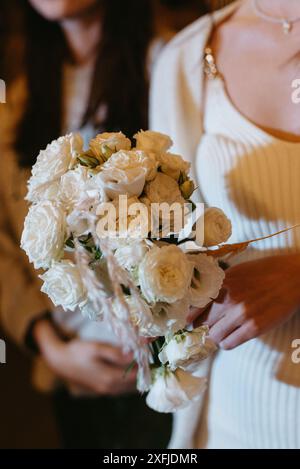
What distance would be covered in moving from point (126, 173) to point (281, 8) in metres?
0.45

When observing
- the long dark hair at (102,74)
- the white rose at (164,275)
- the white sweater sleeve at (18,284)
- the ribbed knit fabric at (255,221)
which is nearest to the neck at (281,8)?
the ribbed knit fabric at (255,221)

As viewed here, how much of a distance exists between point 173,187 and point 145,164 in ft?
0.13

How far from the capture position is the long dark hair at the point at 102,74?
3.41 feet

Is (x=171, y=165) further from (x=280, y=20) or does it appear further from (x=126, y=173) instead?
(x=280, y=20)

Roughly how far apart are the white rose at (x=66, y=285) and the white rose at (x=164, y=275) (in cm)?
7

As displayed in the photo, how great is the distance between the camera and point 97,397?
1.20m

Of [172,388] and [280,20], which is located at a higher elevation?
[280,20]

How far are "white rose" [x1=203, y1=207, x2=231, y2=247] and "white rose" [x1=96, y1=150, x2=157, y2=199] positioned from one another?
78 mm

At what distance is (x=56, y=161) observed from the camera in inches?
23.5

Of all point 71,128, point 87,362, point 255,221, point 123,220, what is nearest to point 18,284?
point 87,362

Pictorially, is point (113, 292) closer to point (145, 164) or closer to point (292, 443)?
point (145, 164)

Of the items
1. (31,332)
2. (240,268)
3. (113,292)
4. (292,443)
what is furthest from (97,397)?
(113,292)

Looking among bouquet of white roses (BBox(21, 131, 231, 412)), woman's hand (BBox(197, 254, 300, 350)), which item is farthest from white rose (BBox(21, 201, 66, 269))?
woman's hand (BBox(197, 254, 300, 350))

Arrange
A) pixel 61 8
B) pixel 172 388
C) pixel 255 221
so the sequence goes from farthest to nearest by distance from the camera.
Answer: pixel 61 8 < pixel 255 221 < pixel 172 388
